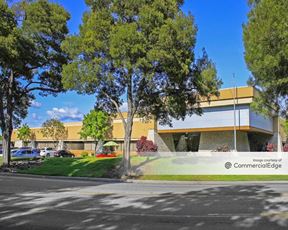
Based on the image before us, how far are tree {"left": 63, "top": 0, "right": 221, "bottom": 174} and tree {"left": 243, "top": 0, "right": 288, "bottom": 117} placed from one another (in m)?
3.09

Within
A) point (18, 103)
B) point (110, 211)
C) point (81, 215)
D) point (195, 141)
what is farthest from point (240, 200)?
point (195, 141)

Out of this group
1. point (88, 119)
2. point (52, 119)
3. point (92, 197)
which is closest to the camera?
point (92, 197)

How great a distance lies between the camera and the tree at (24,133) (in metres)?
94.8

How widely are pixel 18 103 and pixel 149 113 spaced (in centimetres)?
Result: 1317

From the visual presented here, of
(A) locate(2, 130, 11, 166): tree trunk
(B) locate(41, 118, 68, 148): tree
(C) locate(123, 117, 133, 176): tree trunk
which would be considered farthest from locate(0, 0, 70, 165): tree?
(B) locate(41, 118, 68, 148): tree

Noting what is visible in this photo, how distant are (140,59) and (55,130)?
6384 centimetres

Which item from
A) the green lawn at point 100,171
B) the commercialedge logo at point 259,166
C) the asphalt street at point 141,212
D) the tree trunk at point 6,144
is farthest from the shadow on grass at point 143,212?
the tree trunk at point 6,144

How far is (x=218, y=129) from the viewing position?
5681 centimetres

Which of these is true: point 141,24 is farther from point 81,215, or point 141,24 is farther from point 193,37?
point 81,215

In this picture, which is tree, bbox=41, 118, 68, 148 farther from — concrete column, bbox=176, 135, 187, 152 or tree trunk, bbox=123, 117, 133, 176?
tree trunk, bbox=123, 117, 133, 176

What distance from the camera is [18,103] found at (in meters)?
40.0

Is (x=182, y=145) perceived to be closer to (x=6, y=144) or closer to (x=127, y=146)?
(x=6, y=144)

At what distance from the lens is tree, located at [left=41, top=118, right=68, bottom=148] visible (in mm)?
86875

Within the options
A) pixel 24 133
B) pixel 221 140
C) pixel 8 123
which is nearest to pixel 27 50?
pixel 8 123
